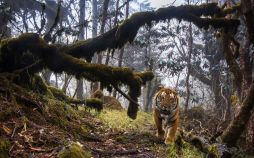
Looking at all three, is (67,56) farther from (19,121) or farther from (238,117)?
(238,117)

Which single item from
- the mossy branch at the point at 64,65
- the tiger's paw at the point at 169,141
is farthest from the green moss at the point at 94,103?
the tiger's paw at the point at 169,141

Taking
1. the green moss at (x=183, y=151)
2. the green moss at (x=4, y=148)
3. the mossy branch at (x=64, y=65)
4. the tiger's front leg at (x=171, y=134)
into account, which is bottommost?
the green moss at (x=183, y=151)

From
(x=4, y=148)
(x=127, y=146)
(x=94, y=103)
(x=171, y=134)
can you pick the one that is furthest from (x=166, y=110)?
(x=94, y=103)

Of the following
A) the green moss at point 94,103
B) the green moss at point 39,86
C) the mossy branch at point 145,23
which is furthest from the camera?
the green moss at point 94,103

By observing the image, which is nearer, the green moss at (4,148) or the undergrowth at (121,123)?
the green moss at (4,148)

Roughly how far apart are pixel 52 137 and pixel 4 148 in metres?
1.17

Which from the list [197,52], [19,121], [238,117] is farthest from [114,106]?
[19,121]

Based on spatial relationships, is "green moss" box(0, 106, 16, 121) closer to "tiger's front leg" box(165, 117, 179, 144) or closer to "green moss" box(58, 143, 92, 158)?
"green moss" box(58, 143, 92, 158)

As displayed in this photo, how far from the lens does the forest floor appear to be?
495 centimetres

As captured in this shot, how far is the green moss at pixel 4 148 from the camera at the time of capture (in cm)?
446

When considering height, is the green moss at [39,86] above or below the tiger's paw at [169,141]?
above

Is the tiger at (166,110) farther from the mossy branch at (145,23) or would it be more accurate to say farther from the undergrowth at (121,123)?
the mossy branch at (145,23)

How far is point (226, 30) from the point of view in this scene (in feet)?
29.5

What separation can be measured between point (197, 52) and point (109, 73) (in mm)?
20313
